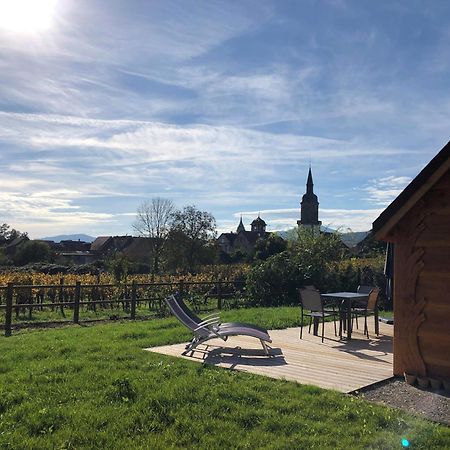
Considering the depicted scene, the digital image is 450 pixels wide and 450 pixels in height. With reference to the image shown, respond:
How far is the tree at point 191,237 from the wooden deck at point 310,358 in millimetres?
30787

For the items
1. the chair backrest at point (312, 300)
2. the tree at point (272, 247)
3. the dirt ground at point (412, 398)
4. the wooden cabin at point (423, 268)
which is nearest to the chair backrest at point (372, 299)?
the chair backrest at point (312, 300)

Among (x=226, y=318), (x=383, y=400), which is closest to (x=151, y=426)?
(x=383, y=400)

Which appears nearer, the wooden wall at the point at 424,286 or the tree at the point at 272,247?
the wooden wall at the point at 424,286

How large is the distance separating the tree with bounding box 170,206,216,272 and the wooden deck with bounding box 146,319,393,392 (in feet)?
101

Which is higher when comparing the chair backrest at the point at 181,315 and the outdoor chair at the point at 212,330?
the chair backrest at the point at 181,315

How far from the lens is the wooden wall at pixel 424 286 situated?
5879 millimetres

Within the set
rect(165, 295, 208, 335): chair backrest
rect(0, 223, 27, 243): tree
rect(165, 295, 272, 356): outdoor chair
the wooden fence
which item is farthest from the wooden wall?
rect(0, 223, 27, 243): tree

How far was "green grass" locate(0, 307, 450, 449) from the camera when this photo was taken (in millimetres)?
4223

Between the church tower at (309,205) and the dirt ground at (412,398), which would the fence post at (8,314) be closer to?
the dirt ground at (412,398)

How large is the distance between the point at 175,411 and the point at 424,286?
3.35m

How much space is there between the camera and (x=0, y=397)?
520cm

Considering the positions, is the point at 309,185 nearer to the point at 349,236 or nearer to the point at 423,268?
the point at 349,236

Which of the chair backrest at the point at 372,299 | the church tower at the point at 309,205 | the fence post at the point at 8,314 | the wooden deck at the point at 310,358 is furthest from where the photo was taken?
the church tower at the point at 309,205

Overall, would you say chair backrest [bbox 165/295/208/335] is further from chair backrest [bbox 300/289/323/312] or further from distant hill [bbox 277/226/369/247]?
distant hill [bbox 277/226/369/247]
